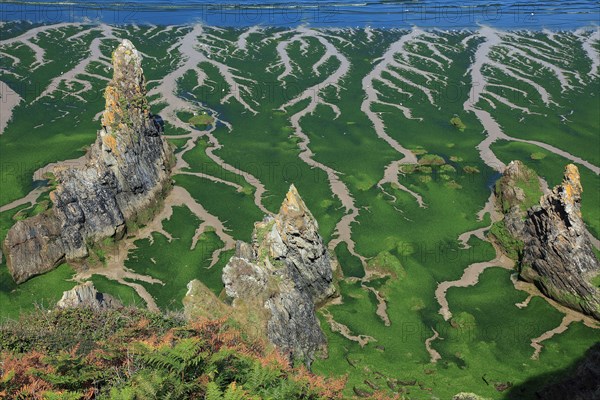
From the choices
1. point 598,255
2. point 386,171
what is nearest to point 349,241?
point 386,171

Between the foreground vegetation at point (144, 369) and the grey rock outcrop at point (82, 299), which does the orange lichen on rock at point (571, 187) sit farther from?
the grey rock outcrop at point (82, 299)

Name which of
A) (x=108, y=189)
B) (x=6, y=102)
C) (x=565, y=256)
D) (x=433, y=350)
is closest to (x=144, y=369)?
(x=433, y=350)

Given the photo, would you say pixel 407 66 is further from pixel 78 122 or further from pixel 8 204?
pixel 8 204

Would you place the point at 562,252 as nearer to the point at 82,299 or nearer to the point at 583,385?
the point at 583,385

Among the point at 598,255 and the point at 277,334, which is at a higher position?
the point at 277,334

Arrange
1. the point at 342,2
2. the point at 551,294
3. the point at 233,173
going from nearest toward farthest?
the point at 551,294 → the point at 233,173 → the point at 342,2

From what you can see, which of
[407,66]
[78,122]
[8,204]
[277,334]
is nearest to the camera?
[277,334]
